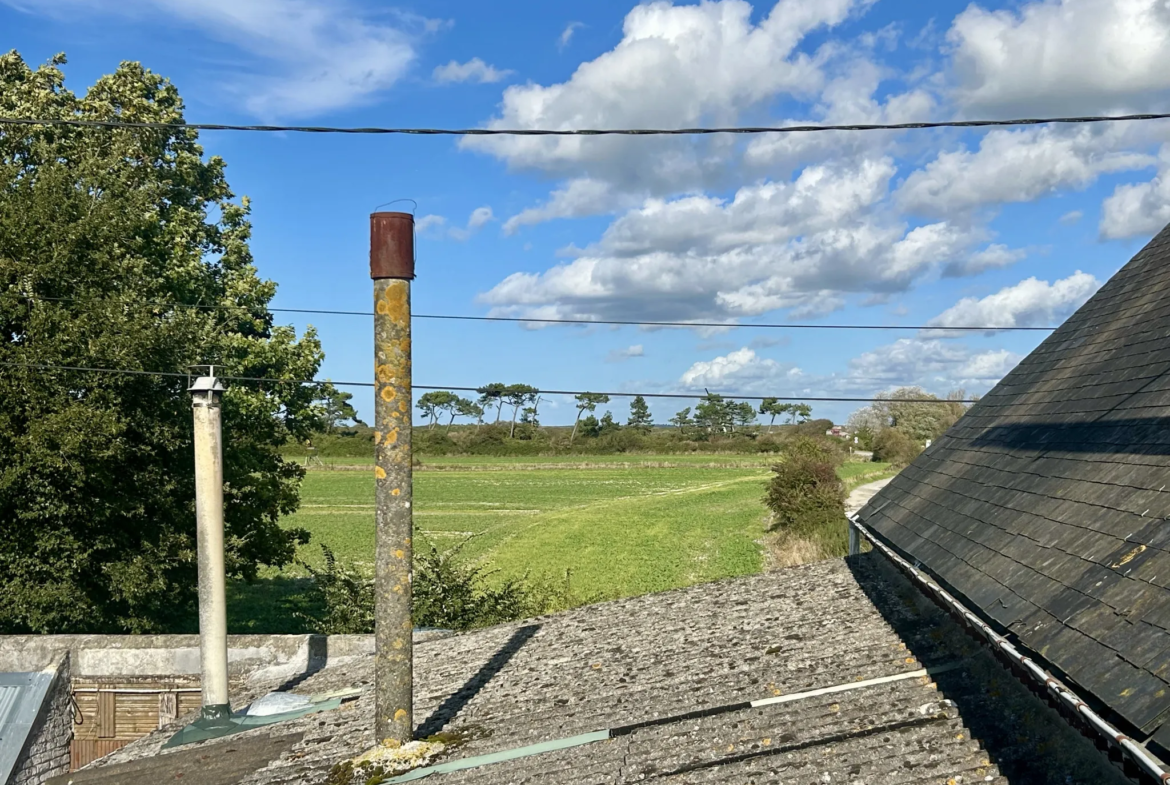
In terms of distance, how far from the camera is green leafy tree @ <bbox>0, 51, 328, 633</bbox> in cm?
1634

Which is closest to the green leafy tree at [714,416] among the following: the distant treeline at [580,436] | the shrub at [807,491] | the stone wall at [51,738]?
the distant treeline at [580,436]

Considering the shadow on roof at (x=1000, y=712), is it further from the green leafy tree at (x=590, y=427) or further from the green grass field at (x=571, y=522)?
the green leafy tree at (x=590, y=427)

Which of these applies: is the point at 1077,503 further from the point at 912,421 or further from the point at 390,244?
the point at 912,421

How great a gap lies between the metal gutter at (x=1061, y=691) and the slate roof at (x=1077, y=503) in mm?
72

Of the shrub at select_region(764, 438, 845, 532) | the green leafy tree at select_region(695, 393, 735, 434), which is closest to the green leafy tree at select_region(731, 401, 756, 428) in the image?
the green leafy tree at select_region(695, 393, 735, 434)

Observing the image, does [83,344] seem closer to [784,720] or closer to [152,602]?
[152,602]

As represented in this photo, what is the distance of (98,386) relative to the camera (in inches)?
666

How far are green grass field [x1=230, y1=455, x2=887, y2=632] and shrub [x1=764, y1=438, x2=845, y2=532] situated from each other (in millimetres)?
1833

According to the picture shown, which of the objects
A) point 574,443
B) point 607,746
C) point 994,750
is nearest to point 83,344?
point 607,746

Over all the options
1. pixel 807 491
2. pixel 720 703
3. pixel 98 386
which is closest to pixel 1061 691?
pixel 720 703

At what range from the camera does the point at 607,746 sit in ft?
22.8

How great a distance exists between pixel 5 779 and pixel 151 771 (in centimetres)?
345

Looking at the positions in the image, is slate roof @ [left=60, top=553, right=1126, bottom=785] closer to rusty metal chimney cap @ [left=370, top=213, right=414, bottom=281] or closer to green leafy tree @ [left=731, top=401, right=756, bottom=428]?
rusty metal chimney cap @ [left=370, top=213, right=414, bottom=281]

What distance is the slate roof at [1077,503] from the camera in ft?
15.0
